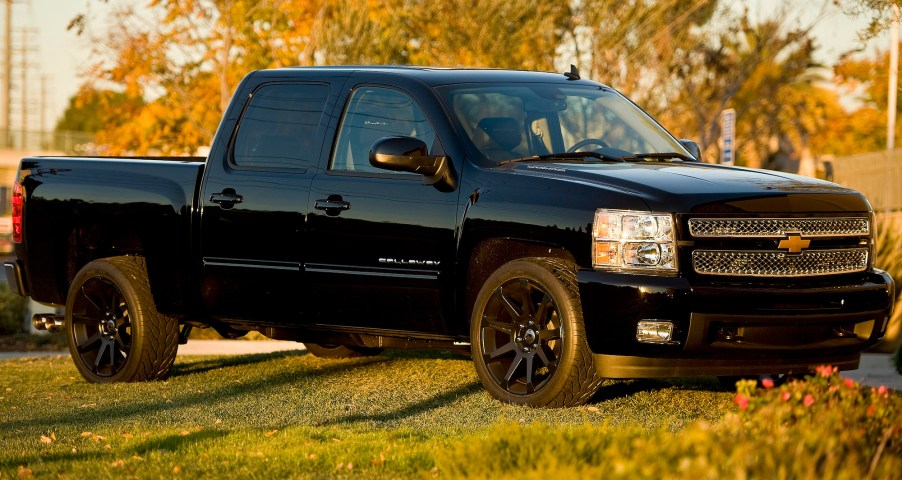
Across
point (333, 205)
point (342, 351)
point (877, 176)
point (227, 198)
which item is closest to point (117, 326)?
point (227, 198)

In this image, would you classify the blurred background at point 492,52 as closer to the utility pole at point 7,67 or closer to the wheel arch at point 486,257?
the wheel arch at point 486,257

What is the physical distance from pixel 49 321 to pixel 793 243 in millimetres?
5403

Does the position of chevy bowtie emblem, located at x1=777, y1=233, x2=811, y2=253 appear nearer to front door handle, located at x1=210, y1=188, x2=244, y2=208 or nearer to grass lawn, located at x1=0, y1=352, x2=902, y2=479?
grass lawn, located at x1=0, y1=352, x2=902, y2=479

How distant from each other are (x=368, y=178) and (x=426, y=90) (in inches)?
24.5

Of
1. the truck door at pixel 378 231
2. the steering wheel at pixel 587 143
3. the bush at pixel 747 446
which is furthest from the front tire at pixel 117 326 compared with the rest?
the bush at pixel 747 446

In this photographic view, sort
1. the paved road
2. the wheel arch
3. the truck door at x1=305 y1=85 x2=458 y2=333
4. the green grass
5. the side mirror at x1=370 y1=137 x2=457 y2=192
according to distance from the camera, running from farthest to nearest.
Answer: the paved road, the truck door at x1=305 y1=85 x2=458 y2=333, the side mirror at x1=370 y1=137 x2=457 y2=192, the wheel arch, the green grass

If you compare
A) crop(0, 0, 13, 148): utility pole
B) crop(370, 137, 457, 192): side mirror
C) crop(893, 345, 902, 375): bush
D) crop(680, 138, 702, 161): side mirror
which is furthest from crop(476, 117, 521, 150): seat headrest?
crop(0, 0, 13, 148): utility pole

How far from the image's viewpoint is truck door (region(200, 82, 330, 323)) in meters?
9.03

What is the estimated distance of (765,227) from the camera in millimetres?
7609

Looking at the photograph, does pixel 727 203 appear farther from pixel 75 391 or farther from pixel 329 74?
pixel 75 391

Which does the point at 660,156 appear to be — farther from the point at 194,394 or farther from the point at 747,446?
the point at 747,446

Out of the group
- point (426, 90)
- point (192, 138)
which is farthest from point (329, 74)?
point (192, 138)

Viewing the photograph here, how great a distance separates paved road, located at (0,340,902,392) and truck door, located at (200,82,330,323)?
3865 mm

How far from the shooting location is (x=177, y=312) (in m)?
9.78
